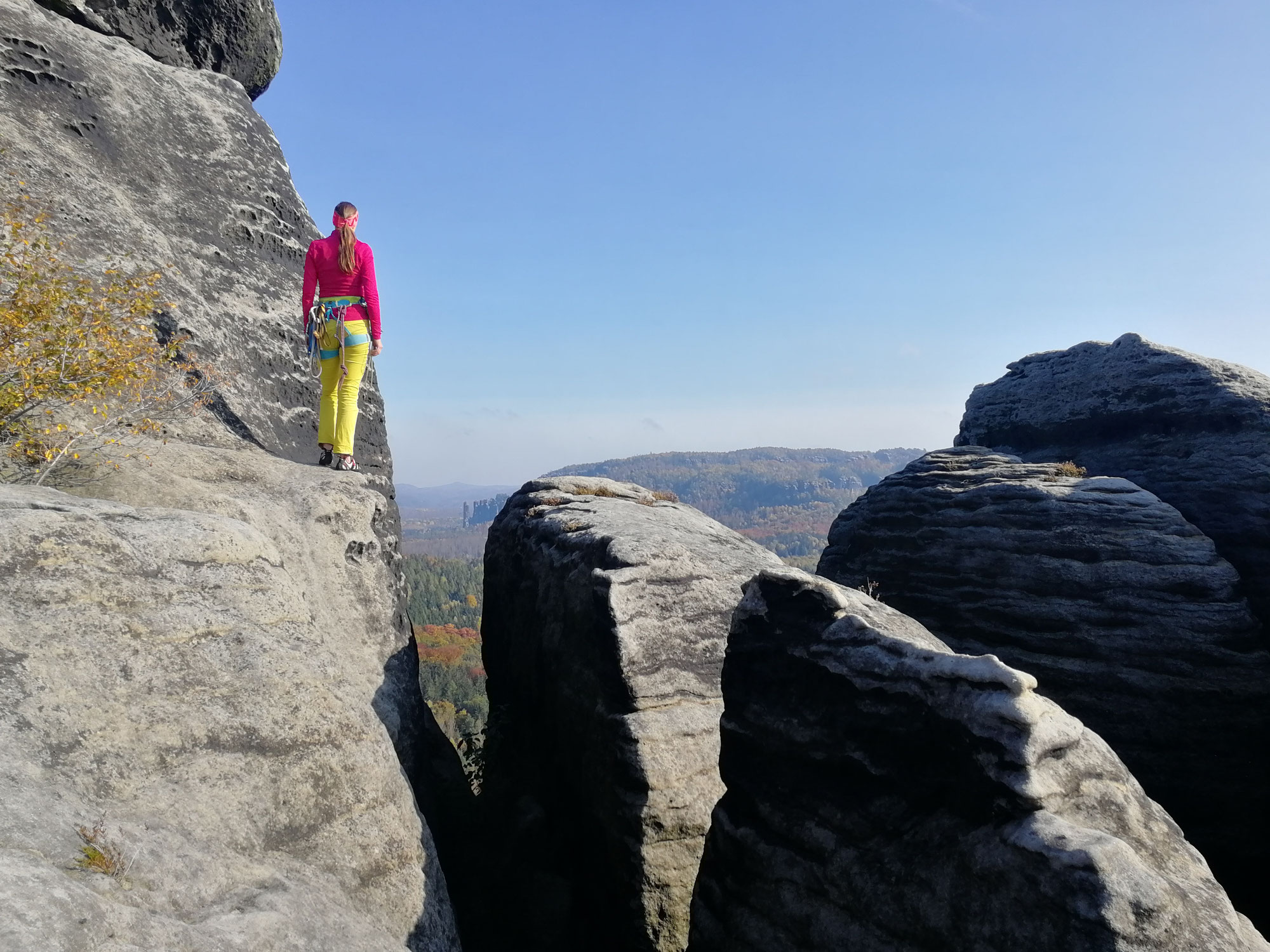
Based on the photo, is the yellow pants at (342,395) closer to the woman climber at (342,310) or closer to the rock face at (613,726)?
the woman climber at (342,310)

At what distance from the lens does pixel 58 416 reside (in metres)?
11.5

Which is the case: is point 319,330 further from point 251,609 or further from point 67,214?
point 251,609

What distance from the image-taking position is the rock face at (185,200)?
1562 centimetres

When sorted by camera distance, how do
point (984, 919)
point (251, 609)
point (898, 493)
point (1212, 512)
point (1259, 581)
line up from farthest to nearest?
point (898, 493), point (1212, 512), point (1259, 581), point (251, 609), point (984, 919)

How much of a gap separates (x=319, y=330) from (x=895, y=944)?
1299cm

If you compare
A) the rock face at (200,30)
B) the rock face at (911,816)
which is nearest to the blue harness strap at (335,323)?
the rock face at (911,816)

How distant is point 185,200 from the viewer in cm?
1823

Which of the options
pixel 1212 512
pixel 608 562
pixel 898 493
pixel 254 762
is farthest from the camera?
pixel 898 493

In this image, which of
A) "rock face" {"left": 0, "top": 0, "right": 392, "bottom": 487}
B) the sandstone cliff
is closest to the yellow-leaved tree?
the sandstone cliff

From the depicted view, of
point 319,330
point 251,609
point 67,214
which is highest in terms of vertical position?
point 67,214

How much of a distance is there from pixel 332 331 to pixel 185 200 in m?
7.26

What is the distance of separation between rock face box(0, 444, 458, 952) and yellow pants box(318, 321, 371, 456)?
519 centimetres

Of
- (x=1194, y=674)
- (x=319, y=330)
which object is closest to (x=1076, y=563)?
(x=1194, y=674)

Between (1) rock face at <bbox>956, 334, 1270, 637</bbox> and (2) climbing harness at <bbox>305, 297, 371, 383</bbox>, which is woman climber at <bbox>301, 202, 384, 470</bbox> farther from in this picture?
(1) rock face at <bbox>956, 334, 1270, 637</bbox>
